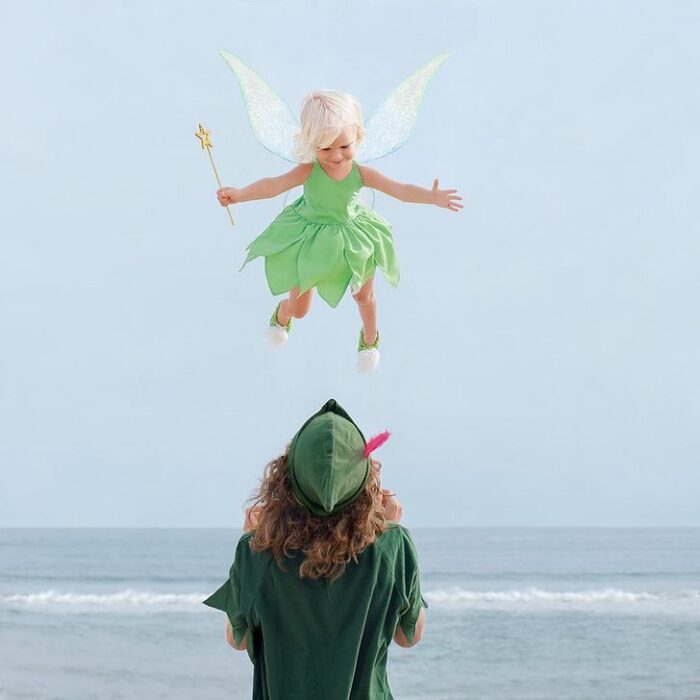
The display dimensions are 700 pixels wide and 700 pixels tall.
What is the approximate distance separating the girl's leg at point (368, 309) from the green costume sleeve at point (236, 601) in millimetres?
1270

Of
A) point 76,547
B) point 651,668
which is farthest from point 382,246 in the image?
point 76,547

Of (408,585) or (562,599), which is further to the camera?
(562,599)

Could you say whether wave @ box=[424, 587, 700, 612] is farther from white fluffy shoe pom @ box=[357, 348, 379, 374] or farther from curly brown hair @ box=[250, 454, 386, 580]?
curly brown hair @ box=[250, 454, 386, 580]

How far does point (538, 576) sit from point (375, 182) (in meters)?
16.9

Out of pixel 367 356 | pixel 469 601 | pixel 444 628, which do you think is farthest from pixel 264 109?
pixel 469 601

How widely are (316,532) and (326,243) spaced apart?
1140mm

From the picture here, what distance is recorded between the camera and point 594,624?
14.2 metres

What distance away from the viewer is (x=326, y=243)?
3436 millimetres

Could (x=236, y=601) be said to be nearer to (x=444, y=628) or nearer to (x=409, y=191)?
(x=409, y=191)

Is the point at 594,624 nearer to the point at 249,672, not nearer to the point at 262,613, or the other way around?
the point at 249,672

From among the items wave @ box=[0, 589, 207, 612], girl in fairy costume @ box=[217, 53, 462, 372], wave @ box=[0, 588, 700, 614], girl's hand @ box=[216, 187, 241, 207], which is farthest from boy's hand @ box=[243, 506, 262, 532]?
wave @ box=[0, 589, 207, 612]

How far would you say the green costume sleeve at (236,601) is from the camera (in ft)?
8.50

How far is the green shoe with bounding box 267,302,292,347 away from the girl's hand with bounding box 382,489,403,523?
1.20 meters

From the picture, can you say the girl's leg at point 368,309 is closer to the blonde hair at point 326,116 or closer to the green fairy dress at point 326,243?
the green fairy dress at point 326,243
